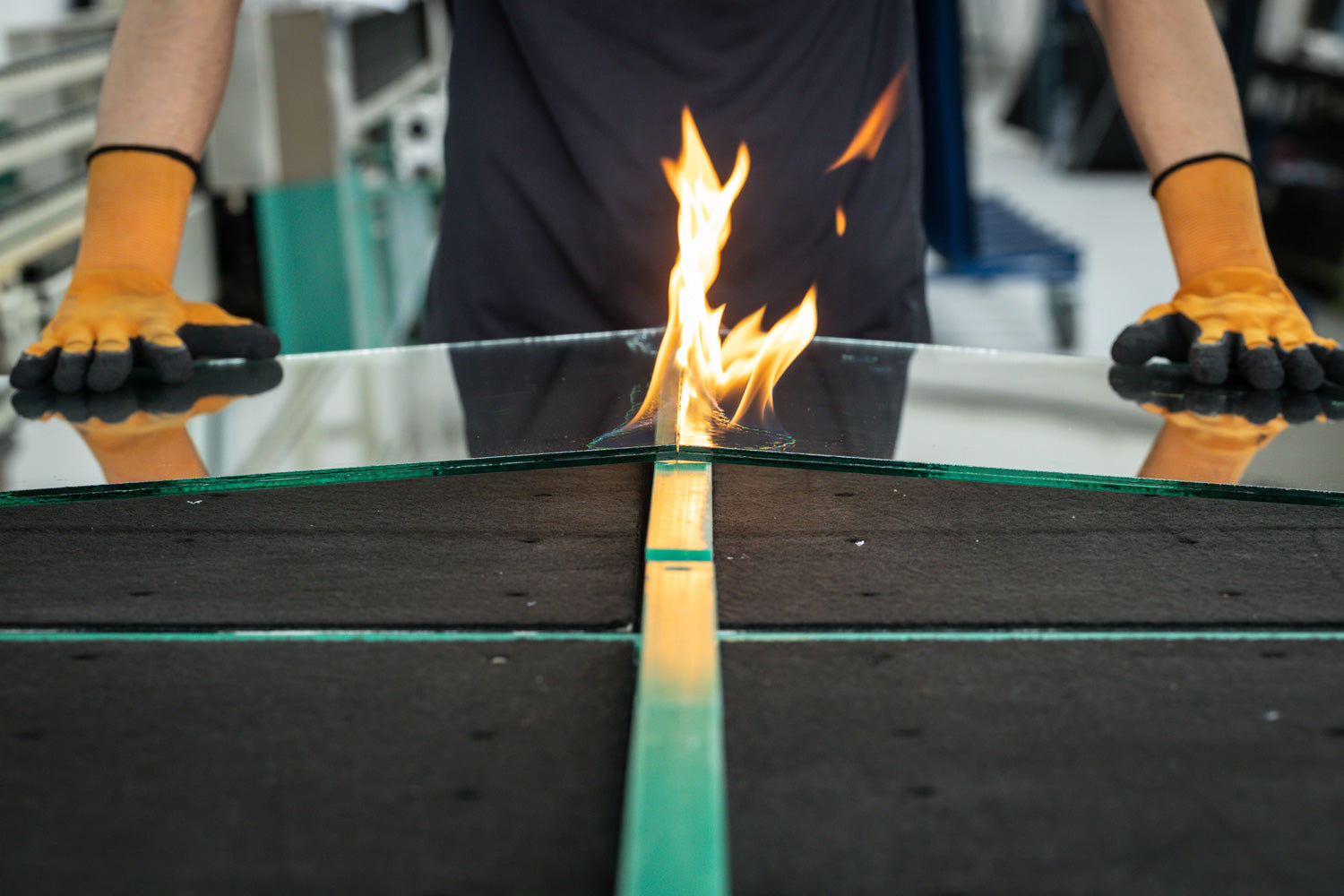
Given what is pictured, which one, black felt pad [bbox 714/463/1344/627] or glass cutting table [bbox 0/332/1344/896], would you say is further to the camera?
black felt pad [bbox 714/463/1344/627]

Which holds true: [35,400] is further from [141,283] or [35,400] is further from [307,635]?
[307,635]

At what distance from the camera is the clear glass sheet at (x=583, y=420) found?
0.83 m

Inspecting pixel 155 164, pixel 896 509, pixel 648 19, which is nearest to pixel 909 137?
pixel 648 19

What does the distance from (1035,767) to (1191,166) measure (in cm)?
95

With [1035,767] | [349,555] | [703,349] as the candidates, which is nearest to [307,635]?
[349,555]

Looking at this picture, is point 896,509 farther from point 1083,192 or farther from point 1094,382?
point 1083,192

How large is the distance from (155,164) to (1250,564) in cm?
113

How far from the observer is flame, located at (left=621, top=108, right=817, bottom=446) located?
93 centimetres

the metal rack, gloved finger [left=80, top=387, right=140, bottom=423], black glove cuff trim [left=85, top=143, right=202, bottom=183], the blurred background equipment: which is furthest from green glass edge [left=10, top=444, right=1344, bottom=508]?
the blurred background equipment

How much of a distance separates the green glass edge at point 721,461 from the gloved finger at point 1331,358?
336 millimetres

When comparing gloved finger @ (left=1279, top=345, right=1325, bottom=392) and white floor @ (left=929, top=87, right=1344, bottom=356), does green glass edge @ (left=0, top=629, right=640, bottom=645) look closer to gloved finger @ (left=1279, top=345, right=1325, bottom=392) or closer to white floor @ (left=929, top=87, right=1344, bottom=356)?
gloved finger @ (left=1279, top=345, right=1325, bottom=392)

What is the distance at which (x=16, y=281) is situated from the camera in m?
2.38

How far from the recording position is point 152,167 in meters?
1.20

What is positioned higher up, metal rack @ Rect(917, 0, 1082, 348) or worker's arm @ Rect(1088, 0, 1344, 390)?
metal rack @ Rect(917, 0, 1082, 348)
